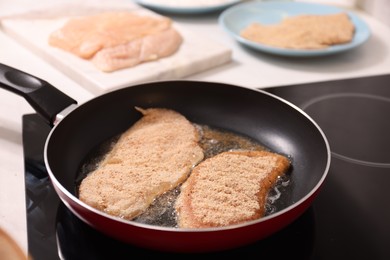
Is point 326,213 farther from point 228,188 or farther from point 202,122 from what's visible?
point 202,122

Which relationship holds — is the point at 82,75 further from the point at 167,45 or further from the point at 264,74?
the point at 264,74

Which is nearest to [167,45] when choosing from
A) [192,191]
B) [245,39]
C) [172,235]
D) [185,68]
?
[185,68]

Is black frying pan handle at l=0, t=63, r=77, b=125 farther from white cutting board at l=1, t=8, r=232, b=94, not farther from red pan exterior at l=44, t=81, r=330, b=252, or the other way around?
white cutting board at l=1, t=8, r=232, b=94

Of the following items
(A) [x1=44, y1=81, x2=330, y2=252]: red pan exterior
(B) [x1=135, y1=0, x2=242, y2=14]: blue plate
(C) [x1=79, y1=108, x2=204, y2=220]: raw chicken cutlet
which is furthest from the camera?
(B) [x1=135, y1=0, x2=242, y2=14]: blue plate

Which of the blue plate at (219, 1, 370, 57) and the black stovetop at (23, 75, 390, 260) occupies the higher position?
the blue plate at (219, 1, 370, 57)

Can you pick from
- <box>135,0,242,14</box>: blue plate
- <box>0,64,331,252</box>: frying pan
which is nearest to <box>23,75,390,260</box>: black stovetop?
<box>0,64,331,252</box>: frying pan

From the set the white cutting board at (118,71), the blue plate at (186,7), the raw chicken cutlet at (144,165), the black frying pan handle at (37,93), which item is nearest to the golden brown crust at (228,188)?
the raw chicken cutlet at (144,165)

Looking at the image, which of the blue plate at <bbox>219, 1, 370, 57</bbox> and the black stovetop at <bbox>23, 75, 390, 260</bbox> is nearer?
the black stovetop at <bbox>23, 75, 390, 260</bbox>

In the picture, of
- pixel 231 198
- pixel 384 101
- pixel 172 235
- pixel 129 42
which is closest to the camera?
pixel 172 235
